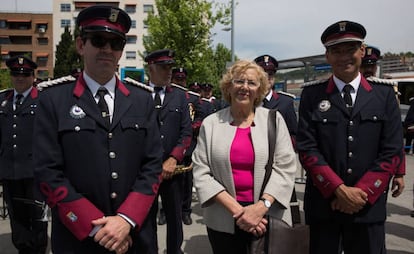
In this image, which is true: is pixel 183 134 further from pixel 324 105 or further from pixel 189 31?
pixel 189 31

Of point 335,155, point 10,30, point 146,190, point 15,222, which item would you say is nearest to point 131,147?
point 146,190

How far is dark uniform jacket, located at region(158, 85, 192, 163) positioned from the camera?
3.92 m

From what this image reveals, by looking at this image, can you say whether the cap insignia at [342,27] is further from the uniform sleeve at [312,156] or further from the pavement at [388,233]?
the pavement at [388,233]

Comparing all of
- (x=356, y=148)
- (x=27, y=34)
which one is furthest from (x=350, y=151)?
(x=27, y=34)

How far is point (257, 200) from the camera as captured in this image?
8.32 ft

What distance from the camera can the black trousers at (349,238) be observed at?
2.72m

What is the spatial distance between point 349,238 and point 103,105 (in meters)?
2.00

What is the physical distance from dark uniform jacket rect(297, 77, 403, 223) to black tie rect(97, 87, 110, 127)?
4.92 feet

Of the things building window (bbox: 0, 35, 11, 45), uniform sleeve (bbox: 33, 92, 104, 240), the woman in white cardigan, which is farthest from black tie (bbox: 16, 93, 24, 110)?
building window (bbox: 0, 35, 11, 45)

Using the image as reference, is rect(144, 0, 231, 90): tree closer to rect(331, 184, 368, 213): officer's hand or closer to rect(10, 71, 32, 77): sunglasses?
rect(10, 71, 32, 77): sunglasses

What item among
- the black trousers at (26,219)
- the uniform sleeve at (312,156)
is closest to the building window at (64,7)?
the black trousers at (26,219)

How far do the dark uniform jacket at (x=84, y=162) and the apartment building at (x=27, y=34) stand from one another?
225 ft

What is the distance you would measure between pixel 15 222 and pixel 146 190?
2705 mm

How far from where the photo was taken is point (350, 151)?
8.94 feet
